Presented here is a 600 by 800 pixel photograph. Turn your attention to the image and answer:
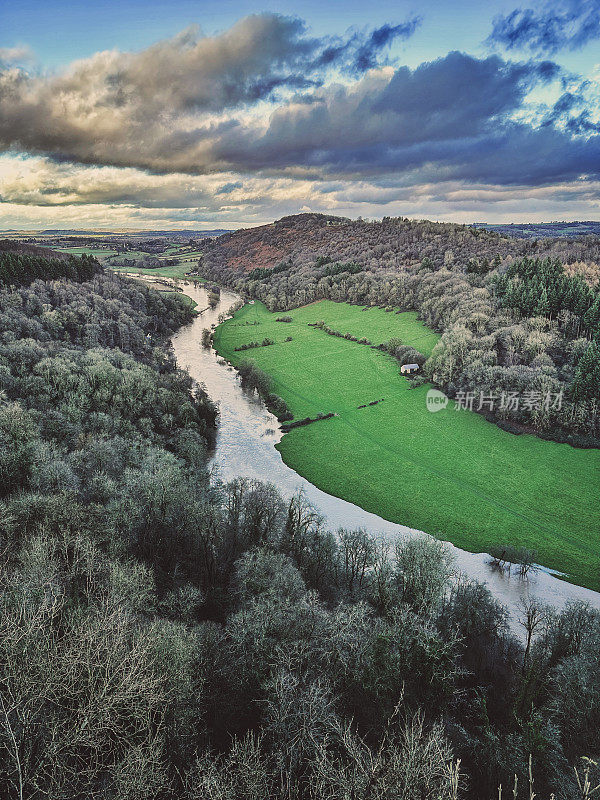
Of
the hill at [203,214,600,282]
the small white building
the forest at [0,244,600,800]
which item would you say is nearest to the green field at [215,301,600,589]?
the small white building

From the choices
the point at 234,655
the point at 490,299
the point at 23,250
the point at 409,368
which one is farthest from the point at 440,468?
the point at 23,250

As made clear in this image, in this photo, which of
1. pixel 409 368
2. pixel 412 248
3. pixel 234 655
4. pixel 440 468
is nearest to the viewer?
pixel 234 655

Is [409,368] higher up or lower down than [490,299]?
lower down

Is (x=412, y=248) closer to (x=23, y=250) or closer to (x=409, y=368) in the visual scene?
(x=409, y=368)

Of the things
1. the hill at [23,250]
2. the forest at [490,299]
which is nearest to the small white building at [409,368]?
the forest at [490,299]

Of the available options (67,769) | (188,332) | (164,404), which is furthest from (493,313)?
(67,769)

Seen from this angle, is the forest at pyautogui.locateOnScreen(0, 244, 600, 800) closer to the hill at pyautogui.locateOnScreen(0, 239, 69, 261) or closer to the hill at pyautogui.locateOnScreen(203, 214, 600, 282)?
the hill at pyautogui.locateOnScreen(0, 239, 69, 261)

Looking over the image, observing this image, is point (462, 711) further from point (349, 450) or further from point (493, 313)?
point (493, 313)
